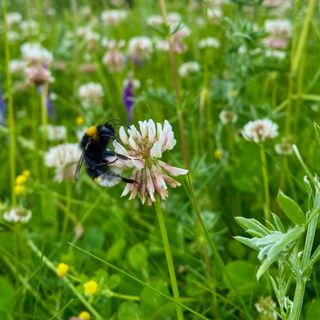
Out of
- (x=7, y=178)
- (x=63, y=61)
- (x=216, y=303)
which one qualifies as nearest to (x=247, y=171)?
(x=216, y=303)

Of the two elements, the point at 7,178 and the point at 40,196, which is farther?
the point at 7,178

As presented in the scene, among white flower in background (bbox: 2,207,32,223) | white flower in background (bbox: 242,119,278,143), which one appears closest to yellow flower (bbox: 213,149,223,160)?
→ white flower in background (bbox: 242,119,278,143)

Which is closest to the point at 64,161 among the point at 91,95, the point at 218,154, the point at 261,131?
the point at 218,154

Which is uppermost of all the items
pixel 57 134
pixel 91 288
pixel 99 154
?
pixel 99 154

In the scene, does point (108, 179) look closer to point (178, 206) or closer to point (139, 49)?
point (178, 206)

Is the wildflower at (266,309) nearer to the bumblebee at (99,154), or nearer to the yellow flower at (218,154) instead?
the bumblebee at (99,154)

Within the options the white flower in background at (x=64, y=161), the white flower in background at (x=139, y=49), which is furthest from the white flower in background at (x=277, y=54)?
the white flower in background at (x=64, y=161)

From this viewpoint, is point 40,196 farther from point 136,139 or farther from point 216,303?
point 136,139
